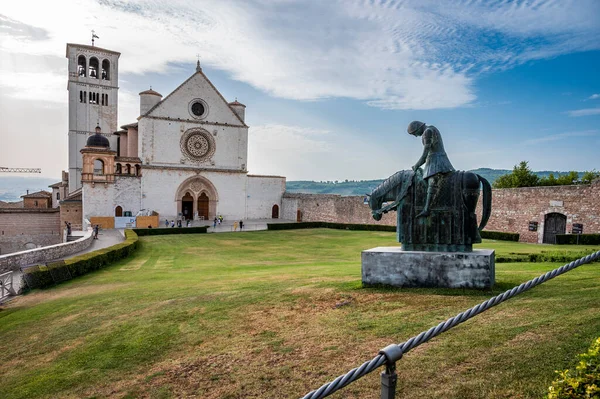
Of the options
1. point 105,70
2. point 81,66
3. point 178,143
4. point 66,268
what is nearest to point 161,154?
point 178,143

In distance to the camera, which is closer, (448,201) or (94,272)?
(448,201)

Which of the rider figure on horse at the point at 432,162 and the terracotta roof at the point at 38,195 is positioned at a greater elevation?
the rider figure on horse at the point at 432,162

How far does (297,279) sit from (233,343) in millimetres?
4531

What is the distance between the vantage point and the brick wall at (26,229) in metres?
40.8

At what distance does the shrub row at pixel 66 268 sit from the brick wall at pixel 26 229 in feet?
90.0

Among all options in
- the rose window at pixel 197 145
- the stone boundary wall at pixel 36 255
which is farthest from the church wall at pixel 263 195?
the stone boundary wall at pixel 36 255

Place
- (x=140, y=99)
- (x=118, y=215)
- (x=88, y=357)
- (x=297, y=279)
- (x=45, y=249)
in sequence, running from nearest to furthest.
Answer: (x=88, y=357) < (x=297, y=279) < (x=45, y=249) < (x=118, y=215) < (x=140, y=99)

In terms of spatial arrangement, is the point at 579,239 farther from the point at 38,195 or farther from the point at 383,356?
the point at 38,195

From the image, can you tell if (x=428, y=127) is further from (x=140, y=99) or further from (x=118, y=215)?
(x=140, y=99)

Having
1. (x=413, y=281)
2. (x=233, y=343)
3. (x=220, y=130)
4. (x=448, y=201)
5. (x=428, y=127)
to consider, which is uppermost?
(x=220, y=130)

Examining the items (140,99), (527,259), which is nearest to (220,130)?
(140,99)

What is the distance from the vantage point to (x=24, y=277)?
45.8ft

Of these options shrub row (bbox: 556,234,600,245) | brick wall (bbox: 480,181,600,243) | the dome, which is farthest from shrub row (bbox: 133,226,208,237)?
shrub row (bbox: 556,234,600,245)

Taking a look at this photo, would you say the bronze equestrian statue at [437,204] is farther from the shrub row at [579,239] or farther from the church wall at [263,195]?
the church wall at [263,195]
